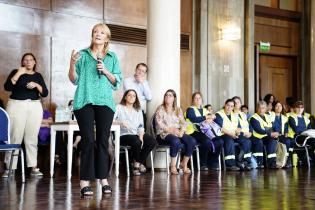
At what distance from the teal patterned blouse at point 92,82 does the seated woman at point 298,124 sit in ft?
18.7

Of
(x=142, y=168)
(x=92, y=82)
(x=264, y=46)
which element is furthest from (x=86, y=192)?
(x=264, y=46)

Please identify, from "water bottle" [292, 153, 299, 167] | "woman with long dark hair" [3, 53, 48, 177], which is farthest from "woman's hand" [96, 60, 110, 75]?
"water bottle" [292, 153, 299, 167]

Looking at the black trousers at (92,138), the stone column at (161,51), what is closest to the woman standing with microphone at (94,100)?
the black trousers at (92,138)

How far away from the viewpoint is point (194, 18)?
35.8 feet

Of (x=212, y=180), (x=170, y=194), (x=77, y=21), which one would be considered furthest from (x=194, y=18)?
(x=170, y=194)

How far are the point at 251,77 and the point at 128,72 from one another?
2666 mm

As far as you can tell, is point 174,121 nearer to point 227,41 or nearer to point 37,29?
point 37,29

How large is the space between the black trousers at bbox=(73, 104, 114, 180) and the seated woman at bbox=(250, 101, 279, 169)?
4.85 metres

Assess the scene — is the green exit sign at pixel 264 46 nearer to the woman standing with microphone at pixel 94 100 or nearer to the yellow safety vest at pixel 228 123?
the yellow safety vest at pixel 228 123

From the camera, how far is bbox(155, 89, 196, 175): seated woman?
7.74 meters

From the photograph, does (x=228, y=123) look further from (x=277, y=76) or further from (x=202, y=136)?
(x=277, y=76)

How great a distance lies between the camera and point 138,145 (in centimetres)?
738

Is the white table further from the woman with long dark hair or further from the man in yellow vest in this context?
the man in yellow vest

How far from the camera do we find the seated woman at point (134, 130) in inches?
292
